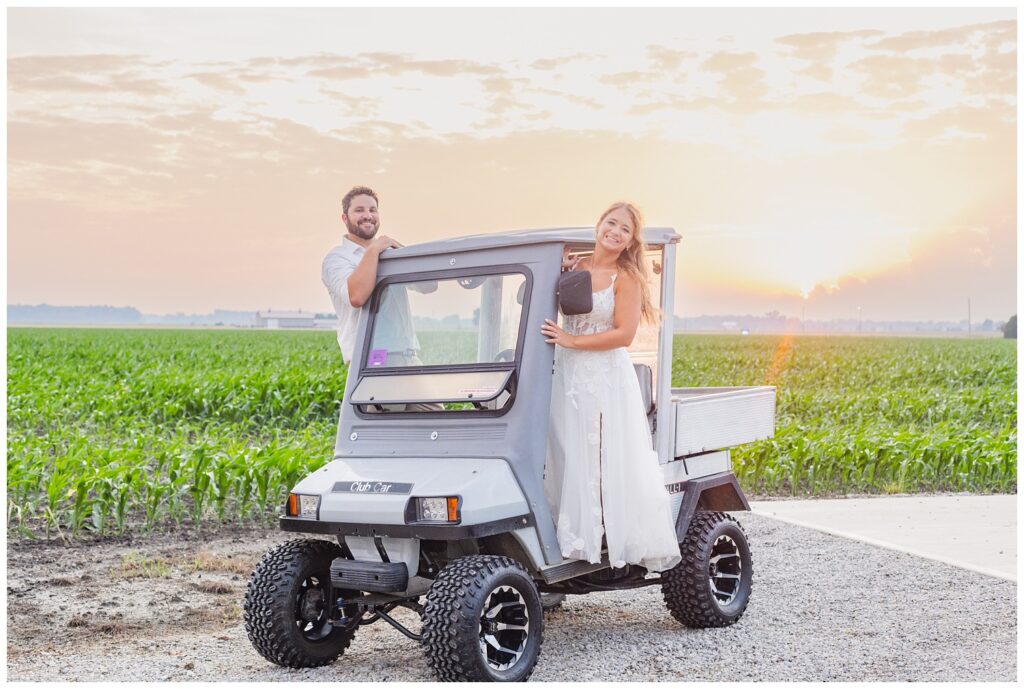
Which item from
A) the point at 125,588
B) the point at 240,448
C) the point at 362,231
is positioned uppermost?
the point at 362,231

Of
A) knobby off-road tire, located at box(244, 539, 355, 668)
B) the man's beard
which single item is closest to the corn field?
the man's beard

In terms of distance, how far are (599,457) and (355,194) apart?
6.36 ft

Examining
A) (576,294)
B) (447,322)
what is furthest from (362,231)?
(576,294)

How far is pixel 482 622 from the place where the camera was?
510cm

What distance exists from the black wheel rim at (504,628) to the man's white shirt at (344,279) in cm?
173

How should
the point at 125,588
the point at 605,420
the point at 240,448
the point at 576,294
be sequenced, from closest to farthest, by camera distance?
the point at 576,294 < the point at 605,420 < the point at 125,588 < the point at 240,448

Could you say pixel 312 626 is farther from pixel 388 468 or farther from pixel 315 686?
pixel 388 468

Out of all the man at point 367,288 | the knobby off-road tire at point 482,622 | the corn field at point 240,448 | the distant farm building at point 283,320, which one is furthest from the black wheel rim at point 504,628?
the distant farm building at point 283,320

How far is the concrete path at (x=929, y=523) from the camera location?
8.72 m

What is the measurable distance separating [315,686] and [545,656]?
130 centimetres

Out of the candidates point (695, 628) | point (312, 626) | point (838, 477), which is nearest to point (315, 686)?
point (312, 626)

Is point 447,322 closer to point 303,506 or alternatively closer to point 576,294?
point 576,294

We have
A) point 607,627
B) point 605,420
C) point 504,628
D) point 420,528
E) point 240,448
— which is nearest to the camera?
point 420,528

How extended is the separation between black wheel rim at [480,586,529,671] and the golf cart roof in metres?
1.68
